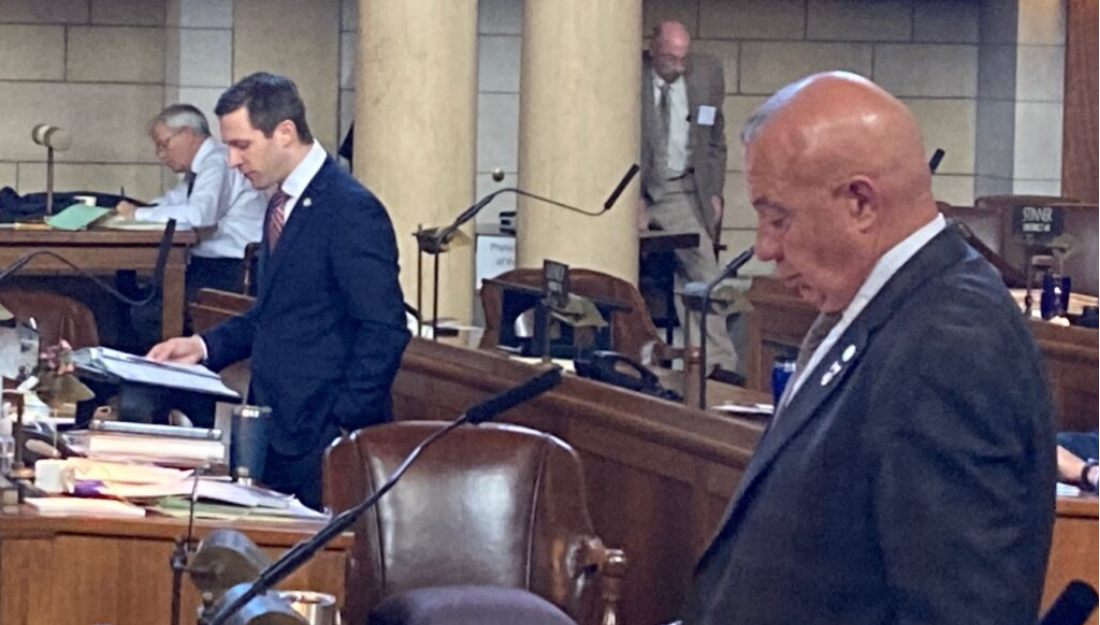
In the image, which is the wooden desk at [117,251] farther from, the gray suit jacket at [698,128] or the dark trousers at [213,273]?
the gray suit jacket at [698,128]

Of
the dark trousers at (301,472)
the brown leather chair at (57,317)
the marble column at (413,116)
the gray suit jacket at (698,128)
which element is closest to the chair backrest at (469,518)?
the dark trousers at (301,472)

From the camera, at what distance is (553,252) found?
8.27m

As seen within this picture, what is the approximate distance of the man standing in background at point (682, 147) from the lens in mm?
9758

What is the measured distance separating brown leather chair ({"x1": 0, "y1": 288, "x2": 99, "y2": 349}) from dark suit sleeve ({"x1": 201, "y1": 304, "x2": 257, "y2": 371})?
6.79 feet

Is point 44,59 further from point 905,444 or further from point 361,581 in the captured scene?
point 905,444

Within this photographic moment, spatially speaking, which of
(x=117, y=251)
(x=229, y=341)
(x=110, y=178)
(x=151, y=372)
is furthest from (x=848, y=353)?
(x=110, y=178)

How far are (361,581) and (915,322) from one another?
98.8 inches

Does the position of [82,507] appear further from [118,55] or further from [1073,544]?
[118,55]

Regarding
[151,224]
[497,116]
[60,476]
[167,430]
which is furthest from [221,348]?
[497,116]

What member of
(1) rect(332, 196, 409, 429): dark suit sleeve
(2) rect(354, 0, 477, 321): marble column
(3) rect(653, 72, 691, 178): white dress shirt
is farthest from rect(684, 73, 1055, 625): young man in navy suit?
(3) rect(653, 72, 691, 178): white dress shirt

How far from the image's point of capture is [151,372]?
175 inches

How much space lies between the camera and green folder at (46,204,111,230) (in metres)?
8.54

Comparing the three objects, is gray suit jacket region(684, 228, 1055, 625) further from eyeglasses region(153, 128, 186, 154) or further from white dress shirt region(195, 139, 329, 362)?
eyeglasses region(153, 128, 186, 154)

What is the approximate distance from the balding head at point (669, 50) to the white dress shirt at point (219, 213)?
6.46 ft
